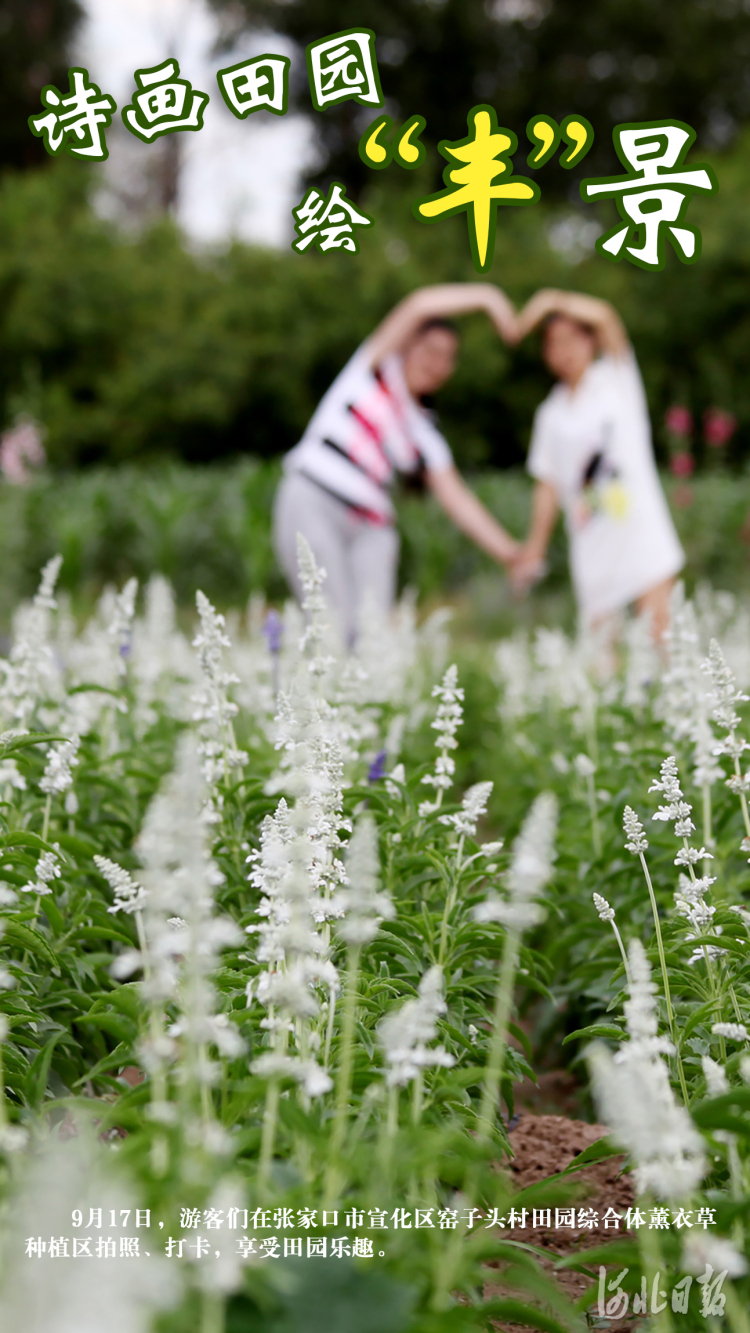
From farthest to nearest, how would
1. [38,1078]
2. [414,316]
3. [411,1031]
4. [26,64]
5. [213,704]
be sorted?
1. [26,64]
2. [414,316]
3. [213,704]
4. [38,1078]
5. [411,1031]

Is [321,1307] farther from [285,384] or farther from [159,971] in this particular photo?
[285,384]

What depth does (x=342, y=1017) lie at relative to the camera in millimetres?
2299

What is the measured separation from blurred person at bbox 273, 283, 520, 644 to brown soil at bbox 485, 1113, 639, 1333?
340 cm

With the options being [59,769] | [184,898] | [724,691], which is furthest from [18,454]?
[184,898]

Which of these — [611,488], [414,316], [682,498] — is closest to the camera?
[414,316]

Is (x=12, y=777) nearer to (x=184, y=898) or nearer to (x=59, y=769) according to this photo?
(x=59, y=769)

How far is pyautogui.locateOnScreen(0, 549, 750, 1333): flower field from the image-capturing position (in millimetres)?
1473

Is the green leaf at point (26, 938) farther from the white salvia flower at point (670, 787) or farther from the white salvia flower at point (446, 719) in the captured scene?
the white salvia flower at point (670, 787)

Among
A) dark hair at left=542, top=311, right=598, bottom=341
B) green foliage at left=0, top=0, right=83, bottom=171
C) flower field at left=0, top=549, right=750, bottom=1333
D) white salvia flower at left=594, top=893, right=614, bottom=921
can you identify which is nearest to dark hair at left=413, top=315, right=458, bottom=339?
dark hair at left=542, top=311, right=598, bottom=341

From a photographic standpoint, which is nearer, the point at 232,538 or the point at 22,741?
the point at 22,741

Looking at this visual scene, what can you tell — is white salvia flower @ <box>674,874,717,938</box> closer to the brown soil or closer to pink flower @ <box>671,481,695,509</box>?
the brown soil

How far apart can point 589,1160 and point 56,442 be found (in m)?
17.8

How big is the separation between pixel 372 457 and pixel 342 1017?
4.69 metres

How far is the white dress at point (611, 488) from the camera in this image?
777cm
